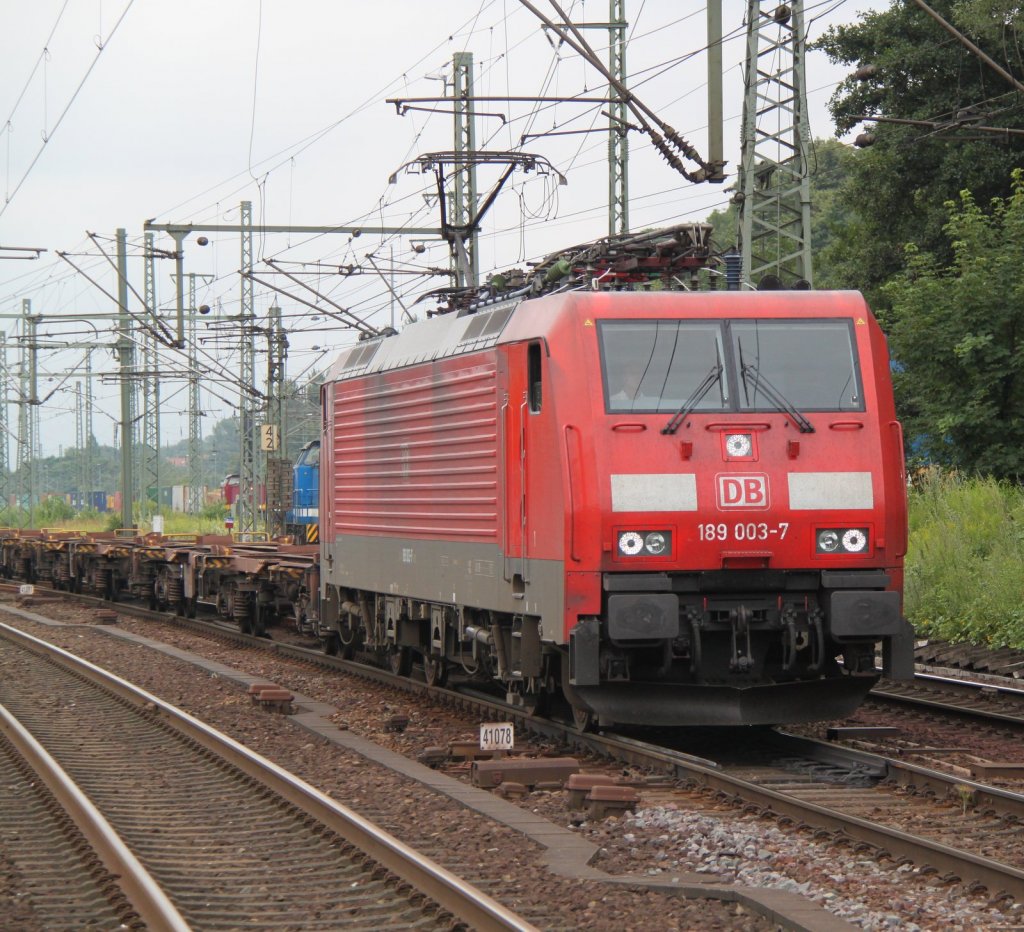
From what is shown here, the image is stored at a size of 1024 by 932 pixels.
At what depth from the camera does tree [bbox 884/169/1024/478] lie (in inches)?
821

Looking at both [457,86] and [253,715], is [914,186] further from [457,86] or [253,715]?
[253,715]

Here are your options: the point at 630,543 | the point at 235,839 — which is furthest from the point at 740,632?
the point at 235,839

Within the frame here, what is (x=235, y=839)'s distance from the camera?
8453 millimetres

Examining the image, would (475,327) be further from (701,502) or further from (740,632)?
(740,632)

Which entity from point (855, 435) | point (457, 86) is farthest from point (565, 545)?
point (457, 86)

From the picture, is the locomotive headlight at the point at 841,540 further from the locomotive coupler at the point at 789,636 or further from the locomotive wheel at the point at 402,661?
the locomotive wheel at the point at 402,661

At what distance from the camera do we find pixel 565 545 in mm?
10188

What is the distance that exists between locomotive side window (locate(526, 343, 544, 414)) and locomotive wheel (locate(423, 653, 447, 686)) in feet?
14.2

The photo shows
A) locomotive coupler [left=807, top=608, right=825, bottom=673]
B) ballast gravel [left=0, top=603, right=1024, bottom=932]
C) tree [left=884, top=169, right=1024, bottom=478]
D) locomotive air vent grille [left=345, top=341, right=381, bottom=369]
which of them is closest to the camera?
ballast gravel [left=0, top=603, right=1024, bottom=932]

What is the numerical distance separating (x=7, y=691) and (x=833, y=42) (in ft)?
78.0

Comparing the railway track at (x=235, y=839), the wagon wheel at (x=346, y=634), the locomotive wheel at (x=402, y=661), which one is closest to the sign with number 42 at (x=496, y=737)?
the railway track at (x=235, y=839)

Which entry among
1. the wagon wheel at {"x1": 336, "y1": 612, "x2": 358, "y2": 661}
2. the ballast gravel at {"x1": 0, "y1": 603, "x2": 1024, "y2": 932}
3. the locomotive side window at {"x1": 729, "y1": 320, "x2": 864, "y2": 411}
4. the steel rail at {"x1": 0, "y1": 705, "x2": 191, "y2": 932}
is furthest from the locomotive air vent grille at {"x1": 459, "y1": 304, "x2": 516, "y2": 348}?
the wagon wheel at {"x1": 336, "y1": 612, "x2": 358, "y2": 661}

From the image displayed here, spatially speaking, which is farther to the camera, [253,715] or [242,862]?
[253,715]

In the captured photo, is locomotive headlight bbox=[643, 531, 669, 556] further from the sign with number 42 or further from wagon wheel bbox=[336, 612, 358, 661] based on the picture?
wagon wheel bbox=[336, 612, 358, 661]
